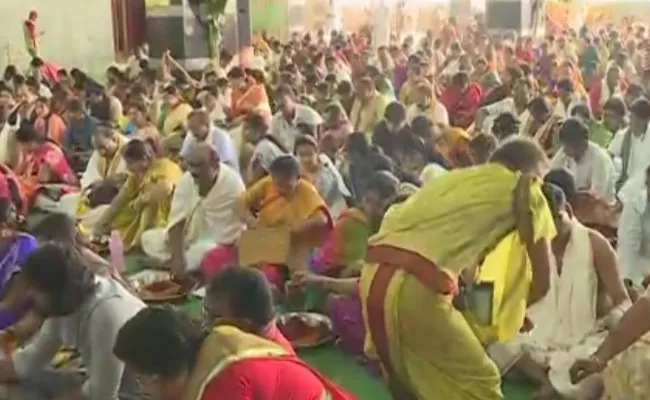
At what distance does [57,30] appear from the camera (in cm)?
1366

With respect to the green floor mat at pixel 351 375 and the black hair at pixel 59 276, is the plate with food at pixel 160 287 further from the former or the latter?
the black hair at pixel 59 276

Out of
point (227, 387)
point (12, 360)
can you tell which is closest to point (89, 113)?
point (12, 360)

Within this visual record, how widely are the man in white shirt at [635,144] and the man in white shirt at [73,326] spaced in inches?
140

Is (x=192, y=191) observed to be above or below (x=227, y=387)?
below

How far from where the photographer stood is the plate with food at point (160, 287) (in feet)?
16.7

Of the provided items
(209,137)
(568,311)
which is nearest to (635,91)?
(209,137)

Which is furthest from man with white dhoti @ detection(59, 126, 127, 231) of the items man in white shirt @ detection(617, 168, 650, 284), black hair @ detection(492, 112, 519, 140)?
man in white shirt @ detection(617, 168, 650, 284)

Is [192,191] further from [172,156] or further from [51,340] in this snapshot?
[51,340]

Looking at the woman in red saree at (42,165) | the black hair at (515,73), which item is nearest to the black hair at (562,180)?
the woman in red saree at (42,165)

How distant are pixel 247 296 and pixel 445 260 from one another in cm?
74

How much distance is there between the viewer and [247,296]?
263cm

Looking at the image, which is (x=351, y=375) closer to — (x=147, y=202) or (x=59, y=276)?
(x=59, y=276)

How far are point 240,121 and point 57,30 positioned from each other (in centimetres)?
625

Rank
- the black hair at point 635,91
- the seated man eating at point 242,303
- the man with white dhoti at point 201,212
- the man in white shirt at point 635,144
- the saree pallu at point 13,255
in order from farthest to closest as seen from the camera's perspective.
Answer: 1. the black hair at point 635,91
2. the man in white shirt at point 635,144
3. the man with white dhoti at point 201,212
4. the saree pallu at point 13,255
5. the seated man eating at point 242,303
